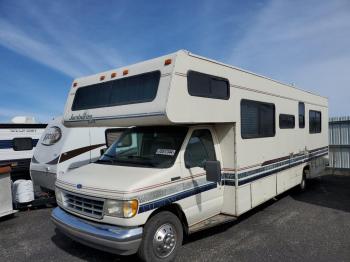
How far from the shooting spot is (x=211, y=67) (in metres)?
5.25

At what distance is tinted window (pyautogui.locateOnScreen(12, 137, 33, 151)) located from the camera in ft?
32.7

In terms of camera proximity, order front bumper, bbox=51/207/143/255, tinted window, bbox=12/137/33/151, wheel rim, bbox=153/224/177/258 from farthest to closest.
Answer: tinted window, bbox=12/137/33/151
wheel rim, bbox=153/224/177/258
front bumper, bbox=51/207/143/255

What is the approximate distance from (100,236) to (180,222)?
49.5 inches

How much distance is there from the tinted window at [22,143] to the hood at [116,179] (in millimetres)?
5842

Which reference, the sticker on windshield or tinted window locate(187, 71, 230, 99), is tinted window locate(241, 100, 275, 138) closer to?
tinted window locate(187, 71, 230, 99)

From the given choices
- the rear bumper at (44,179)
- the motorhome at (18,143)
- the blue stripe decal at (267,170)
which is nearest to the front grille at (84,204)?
the blue stripe decal at (267,170)

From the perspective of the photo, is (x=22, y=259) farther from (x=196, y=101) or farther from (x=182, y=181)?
(x=196, y=101)

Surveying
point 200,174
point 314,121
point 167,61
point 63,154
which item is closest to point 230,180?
point 200,174

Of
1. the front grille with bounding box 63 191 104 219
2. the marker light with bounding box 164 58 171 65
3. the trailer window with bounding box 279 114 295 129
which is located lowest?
the front grille with bounding box 63 191 104 219

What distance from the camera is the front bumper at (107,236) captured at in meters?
3.95

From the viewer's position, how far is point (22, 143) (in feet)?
33.2

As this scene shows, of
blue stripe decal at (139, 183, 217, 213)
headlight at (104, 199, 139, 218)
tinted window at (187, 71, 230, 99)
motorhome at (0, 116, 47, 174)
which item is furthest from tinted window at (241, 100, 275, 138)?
motorhome at (0, 116, 47, 174)

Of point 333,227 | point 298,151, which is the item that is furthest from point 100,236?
point 298,151

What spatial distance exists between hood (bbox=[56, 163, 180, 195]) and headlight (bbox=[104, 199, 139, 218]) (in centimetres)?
13
